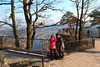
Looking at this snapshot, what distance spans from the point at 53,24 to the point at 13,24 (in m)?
5.62

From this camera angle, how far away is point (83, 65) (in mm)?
5090

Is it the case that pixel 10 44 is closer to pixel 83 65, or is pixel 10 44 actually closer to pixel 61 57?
pixel 61 57

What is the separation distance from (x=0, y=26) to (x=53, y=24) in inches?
305

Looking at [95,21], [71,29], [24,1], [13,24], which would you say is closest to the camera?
[24,1]

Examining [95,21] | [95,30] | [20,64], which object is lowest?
[20,64]

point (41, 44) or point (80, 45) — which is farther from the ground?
point (41, 44)

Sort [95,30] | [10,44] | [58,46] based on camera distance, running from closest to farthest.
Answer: [58,46]
[10,44]
[95,30]

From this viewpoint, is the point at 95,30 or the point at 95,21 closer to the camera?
the point at 95,21

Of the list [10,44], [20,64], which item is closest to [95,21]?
[10,44]

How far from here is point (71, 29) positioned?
61.6 feet

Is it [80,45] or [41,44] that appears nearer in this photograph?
[41,44]

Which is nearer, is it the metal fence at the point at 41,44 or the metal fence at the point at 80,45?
the metal fence at the point at 41,44

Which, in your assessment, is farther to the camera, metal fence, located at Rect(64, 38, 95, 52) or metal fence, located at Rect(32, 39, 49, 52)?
metal fence, located at Rect(64, 38, 95, 52)

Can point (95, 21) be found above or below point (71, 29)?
above
